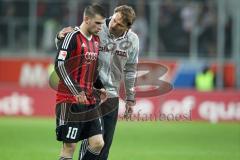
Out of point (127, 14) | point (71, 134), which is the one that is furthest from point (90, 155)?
point (127, 14)

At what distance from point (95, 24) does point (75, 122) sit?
1306 millimetres

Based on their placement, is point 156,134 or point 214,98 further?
point 214,98

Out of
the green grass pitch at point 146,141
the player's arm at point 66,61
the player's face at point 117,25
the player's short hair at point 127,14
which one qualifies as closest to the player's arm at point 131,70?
the player's face at point 117,25

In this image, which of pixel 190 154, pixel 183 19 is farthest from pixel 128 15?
pixel 183 19

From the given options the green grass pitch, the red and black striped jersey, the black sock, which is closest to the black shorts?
the red and black striped jersey

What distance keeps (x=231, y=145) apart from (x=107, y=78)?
28.1ft

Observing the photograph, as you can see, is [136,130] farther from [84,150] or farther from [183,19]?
[84,150]

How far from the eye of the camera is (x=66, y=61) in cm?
984

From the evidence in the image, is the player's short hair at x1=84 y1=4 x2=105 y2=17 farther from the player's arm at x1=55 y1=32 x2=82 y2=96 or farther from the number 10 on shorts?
the number 10 on shorts

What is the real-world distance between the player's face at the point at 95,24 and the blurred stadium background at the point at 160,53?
14406 mm

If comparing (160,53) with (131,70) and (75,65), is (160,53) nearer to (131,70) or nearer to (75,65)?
(131,70)

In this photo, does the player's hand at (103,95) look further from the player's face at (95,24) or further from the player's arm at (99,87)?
the player's face at (95,24)

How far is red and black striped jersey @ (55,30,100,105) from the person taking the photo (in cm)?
980

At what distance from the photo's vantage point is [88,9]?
991 cm
